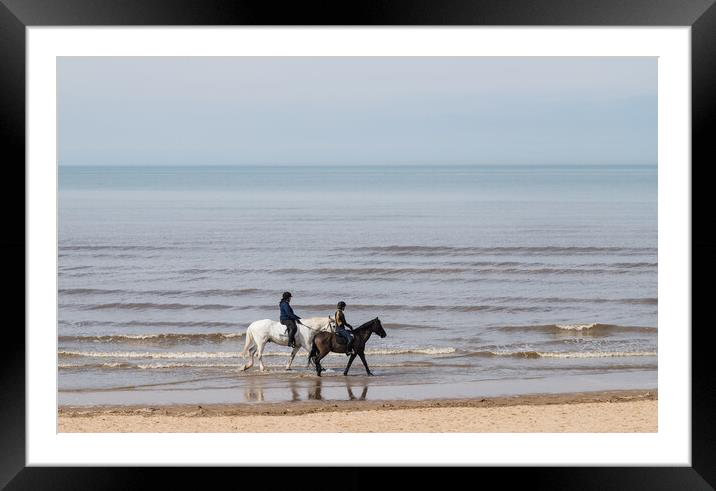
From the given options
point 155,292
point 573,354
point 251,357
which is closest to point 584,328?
point 573,354

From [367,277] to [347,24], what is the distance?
25337 mm

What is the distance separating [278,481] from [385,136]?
2545 inches

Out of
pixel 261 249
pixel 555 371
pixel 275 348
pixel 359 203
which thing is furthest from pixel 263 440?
pixel 359 203

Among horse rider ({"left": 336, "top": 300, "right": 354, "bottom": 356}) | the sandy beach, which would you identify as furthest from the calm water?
the sandy beach

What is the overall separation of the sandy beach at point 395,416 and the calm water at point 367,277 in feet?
2.47

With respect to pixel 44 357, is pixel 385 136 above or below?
above

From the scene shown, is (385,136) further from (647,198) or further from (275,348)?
(275,348)

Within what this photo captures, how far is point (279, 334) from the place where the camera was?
14766 millimetres

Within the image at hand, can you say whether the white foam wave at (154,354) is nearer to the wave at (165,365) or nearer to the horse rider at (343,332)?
the wave at (165,365)

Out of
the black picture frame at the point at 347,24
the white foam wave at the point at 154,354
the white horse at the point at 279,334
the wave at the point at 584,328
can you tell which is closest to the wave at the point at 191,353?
the white foam wave at the point at 154,354

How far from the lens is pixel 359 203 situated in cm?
5450

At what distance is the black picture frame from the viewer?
6750mm

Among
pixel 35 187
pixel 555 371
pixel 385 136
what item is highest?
pixel 385 136

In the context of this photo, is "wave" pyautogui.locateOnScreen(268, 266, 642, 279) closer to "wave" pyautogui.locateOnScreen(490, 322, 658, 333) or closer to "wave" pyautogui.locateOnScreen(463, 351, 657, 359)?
"wave" pyautogui.locateOnScreen(490, 322, 658, 333)
